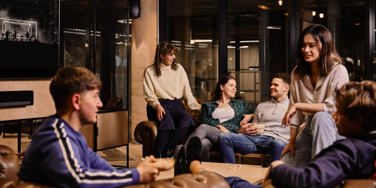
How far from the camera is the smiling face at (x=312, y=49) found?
3.18 metres

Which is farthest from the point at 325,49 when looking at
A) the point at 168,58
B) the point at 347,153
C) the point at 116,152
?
the point at 116,152

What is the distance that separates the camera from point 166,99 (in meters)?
5.91

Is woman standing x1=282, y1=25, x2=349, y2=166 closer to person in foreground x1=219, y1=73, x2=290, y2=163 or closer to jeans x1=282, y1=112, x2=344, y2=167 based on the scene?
jeans x1=282, y1=112, x2=344, y2=167

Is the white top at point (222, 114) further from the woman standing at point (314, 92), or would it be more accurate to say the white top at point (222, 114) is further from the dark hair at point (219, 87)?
the woman standing at point (314, 92)

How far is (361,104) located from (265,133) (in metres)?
3.14

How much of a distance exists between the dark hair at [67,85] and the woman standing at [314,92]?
157 cm

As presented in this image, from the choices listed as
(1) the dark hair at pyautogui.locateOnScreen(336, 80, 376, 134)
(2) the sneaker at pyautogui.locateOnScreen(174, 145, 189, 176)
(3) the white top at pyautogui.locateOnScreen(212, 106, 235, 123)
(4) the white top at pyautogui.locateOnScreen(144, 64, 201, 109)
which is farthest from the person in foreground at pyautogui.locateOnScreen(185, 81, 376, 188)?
(4) the white top at pyautogui.locateOnScreen(144, 64, 201, 109)

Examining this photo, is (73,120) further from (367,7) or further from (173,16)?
(173,16)

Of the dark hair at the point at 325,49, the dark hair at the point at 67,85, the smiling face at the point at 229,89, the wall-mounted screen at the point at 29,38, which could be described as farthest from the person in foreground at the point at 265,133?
the dark hair at the point at 67,85

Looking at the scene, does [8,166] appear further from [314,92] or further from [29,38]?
[29,38]

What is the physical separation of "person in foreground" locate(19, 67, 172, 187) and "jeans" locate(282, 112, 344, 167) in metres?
1.45

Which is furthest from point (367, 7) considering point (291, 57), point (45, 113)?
point (45, 113)

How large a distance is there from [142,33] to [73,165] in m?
6.08

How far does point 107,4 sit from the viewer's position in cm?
766
